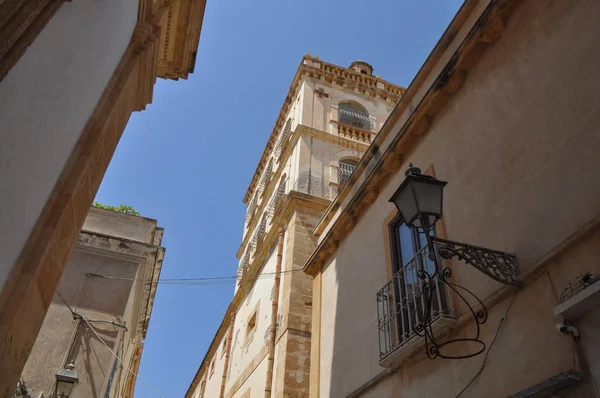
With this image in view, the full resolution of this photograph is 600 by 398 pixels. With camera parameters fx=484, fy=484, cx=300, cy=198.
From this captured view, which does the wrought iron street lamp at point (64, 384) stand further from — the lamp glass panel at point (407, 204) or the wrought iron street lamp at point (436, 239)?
the lamp glass panel at point (407, 204)

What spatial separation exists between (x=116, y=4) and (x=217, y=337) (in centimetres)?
1643

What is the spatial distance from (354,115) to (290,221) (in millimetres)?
6518

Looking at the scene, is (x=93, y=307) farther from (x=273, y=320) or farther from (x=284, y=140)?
(x=284, y=140)

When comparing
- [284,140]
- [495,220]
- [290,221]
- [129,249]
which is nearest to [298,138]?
[284,140]

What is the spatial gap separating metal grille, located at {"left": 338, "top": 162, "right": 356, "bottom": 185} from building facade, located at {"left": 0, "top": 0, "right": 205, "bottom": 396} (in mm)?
9681

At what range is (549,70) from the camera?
459 cm

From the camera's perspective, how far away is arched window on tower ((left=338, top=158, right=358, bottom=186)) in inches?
601

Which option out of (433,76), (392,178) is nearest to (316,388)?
(392,178)

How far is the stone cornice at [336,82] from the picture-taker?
1902 centimetres

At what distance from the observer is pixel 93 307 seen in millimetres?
8078

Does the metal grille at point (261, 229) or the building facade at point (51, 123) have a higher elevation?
the metal grille at point (261, 229)

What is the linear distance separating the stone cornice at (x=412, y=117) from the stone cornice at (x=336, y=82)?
35.3ft

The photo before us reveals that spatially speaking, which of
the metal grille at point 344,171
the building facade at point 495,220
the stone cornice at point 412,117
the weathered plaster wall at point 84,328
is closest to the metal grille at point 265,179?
the metal grille at point 344,171

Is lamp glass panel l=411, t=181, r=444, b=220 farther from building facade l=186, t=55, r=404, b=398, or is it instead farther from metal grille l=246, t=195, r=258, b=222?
metal grille l=246, t=195, r=258, b=222
